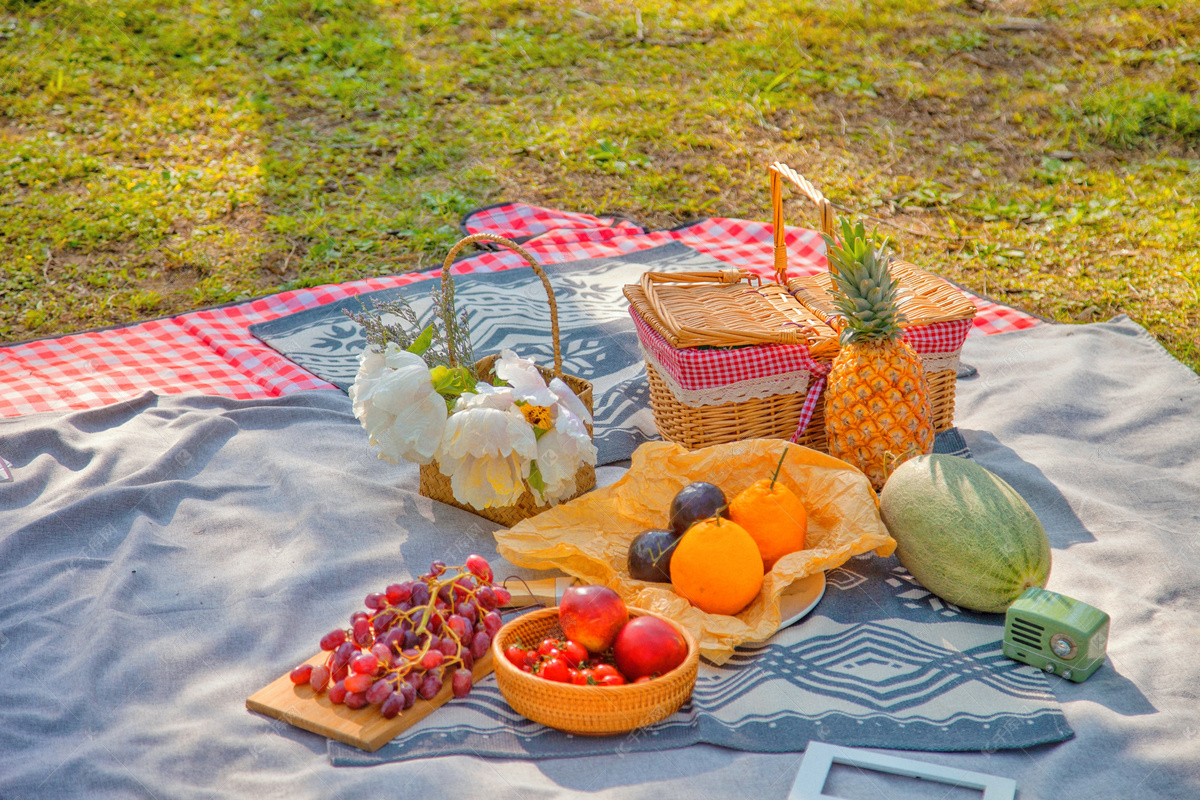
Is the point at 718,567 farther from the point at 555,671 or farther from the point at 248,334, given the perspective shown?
the point at 248,334

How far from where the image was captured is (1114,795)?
1727 mm

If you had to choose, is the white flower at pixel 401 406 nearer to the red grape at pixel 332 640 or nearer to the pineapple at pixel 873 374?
the red grape at pixel 332 640

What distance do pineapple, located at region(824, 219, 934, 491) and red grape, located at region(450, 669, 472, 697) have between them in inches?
48.6

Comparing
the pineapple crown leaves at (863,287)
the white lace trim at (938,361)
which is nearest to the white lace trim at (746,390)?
the pineapple crown leaves at (863,287)

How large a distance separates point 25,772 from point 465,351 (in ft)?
4.77

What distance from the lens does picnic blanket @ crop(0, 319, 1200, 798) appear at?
180cm

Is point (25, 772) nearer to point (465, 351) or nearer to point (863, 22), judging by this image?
point (465, 351)

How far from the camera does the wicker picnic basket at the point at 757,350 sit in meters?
2.66

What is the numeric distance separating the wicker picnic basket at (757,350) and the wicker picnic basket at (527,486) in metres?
0.29

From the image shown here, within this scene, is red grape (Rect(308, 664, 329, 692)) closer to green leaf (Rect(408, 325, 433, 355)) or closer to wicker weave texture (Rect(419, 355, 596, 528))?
wicker weave texture (Rect(419, 355, 596, 528))

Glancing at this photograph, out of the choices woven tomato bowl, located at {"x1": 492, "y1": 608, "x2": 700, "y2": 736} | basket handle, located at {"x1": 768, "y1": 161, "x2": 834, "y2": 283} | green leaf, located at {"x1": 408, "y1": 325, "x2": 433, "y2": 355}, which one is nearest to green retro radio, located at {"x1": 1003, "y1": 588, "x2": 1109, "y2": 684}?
woven tomato bowl, located at {"x1": 492, "y1": 608, "x2": 700, "y2": 736}

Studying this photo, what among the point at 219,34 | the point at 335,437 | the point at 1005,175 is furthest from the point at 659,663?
the point at 219,34

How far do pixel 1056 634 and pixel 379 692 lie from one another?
4.51 ft

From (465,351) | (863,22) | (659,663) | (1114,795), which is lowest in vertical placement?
(1114,795)
